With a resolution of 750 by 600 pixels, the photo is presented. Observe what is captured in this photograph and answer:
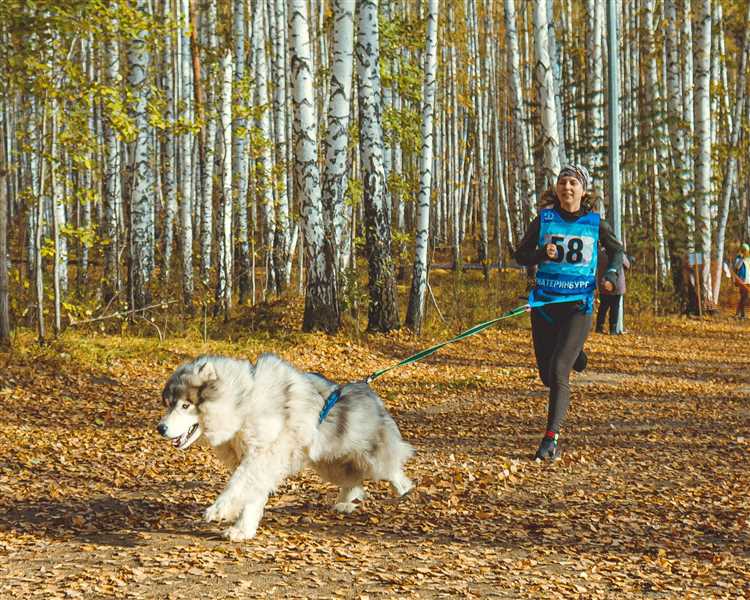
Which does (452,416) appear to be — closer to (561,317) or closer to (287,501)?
(561,317)

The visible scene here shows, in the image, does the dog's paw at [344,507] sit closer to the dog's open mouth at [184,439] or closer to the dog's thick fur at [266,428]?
the dog's thick fur at [266,428]

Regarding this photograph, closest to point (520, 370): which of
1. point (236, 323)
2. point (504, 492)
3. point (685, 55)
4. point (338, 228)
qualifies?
point (338, 228)

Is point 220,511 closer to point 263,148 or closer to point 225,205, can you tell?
point 225,205

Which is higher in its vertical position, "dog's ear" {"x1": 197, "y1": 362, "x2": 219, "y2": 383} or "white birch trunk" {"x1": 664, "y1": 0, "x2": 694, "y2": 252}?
"white birch trunk" {"x1": 664, "y1": 0, "x2": 694, "y2": 252}

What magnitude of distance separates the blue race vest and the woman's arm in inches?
2.6

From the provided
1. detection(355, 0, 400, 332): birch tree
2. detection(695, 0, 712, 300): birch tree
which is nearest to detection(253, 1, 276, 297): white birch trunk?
detection(355, 0, 400, 332): birch tree

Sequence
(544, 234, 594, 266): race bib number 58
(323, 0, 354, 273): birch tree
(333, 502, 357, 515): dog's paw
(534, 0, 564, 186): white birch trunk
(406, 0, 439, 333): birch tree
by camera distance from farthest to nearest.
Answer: (406, 0, 439, 333): birch tree → (534, 0, 564, 186): white birch trunk → (323, 0, 354, 273): birch tree → (544, 234, 594, 266): race bib number 58 → (333, 502, 357, 515): dog's paw

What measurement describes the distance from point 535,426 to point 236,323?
8804 millimetres

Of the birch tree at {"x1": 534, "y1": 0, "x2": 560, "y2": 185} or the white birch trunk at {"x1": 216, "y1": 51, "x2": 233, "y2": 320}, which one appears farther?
the white birch trunk at {"x1": 216, "y1": 51, "x2": 233, "y2": 320}

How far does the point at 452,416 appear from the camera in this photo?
1042 cm

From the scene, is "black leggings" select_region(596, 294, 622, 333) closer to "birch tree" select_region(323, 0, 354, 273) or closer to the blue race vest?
"birch tree" select_region(323, 0, 354, 273)

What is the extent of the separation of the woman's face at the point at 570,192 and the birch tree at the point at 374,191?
9.16m

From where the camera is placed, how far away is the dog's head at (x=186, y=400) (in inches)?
193

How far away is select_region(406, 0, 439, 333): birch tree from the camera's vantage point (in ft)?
57.5
